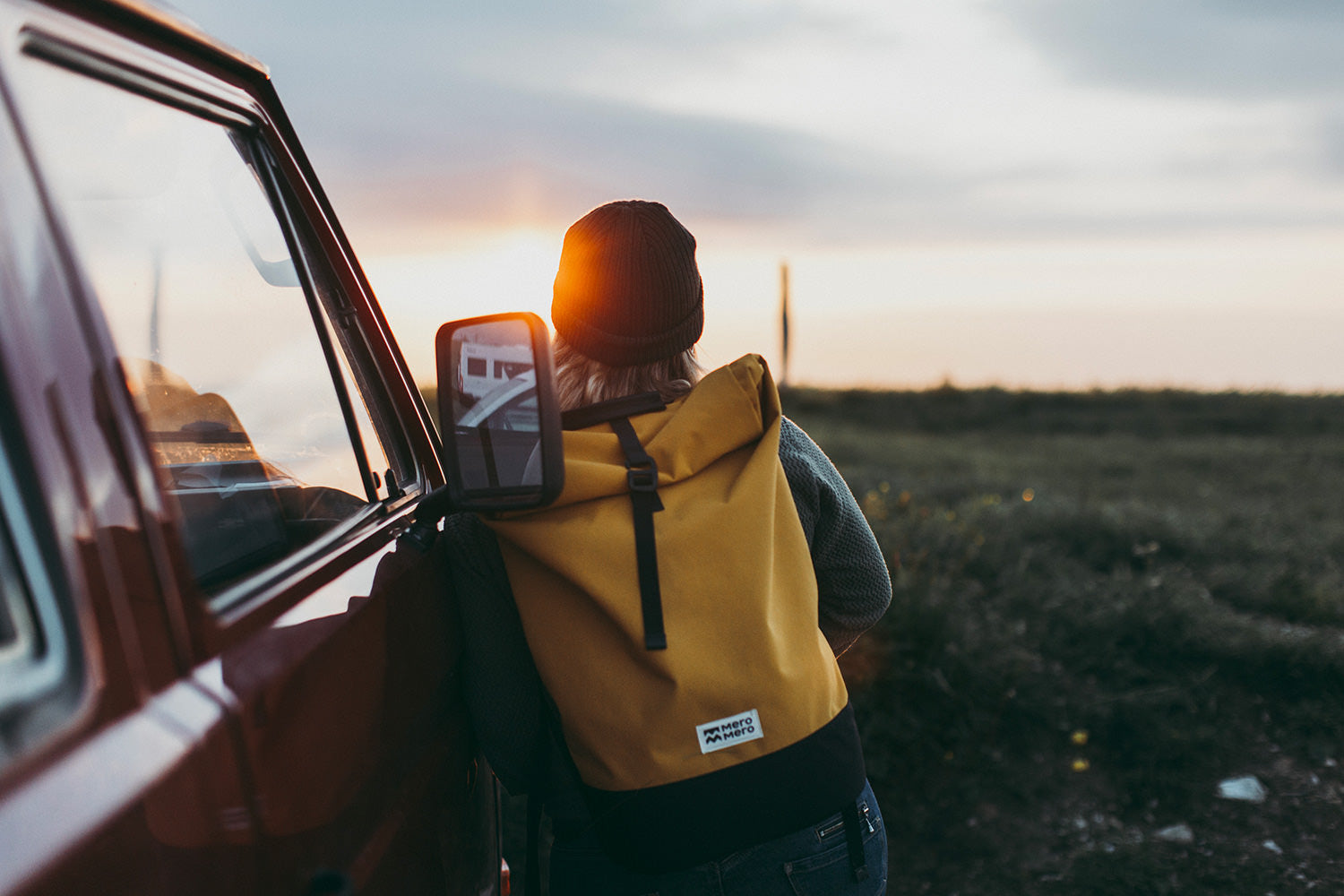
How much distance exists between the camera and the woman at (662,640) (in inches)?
58.0

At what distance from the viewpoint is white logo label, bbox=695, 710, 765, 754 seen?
148 cm

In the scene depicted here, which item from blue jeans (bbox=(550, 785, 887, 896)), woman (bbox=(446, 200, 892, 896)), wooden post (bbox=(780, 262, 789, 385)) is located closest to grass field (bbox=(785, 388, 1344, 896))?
blue jeans (bbox=(550, 785, 887, 896))

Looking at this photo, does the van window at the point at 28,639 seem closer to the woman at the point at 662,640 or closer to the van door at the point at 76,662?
the van door at the point at 76,662

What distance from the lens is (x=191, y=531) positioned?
1.20 metres

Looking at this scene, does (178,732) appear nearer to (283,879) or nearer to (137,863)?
(137,863)

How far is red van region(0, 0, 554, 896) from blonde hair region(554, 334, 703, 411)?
351 mm

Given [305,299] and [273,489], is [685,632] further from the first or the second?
[305,299]

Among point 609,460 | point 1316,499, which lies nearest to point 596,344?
point 609,460

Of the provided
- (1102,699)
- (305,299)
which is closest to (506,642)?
(305,299)

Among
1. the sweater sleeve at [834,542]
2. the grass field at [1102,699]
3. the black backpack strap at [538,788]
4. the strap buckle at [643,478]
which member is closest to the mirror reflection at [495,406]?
the strap buckle at [643,478]

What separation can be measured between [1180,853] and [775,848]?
9.77ft

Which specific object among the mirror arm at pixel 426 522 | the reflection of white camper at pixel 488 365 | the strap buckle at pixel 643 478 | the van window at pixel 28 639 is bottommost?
the mirror arm at pixel 426 522

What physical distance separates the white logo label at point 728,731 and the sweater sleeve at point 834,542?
412 millimetres

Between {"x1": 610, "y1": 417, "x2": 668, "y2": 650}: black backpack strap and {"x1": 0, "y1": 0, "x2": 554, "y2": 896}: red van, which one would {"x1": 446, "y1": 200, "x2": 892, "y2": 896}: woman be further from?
{"x1": 0, "y1": 0, "x2": 554, "y2": 896}: red van
